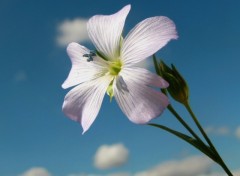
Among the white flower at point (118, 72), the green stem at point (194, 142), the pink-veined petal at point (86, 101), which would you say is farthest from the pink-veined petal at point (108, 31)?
the green stem at point (194, 142)

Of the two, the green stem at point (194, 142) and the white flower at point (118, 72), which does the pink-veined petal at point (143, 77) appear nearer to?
the white flower at point (118, 72)

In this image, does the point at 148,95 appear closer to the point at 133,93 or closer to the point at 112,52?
the point at 133,93

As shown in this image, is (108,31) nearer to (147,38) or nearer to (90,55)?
(90,55)

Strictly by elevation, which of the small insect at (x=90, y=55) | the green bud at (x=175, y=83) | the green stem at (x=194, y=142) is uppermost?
the small insect at (x=90, y=55)

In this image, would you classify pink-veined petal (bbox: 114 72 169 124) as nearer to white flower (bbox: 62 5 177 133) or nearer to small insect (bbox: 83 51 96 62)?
white flower (bbox: 62 5 177 133)

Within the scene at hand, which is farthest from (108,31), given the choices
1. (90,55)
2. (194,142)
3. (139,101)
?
(194,142)
